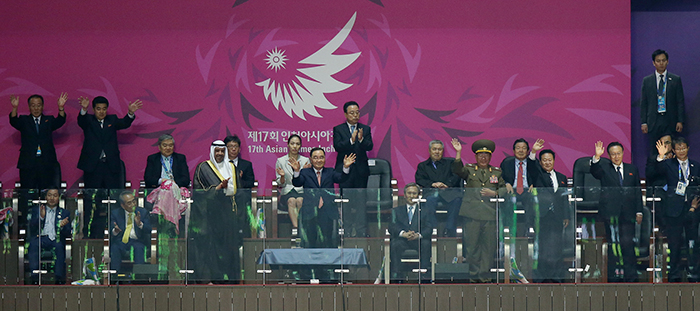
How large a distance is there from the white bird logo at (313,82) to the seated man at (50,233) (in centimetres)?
351

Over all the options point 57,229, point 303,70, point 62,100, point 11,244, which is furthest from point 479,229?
point 62,100

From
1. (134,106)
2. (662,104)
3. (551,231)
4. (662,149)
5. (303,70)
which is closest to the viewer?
(551,231)

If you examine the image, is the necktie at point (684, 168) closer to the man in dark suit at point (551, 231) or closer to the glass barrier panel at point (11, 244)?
the man in dark suit at point (551, 231)

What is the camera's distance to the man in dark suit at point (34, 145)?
10.1 m

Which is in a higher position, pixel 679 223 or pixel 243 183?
pixel 243 183

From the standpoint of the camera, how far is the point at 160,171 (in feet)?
31.1

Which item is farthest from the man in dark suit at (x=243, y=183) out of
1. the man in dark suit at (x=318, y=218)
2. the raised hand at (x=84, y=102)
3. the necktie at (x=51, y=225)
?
the raised hand at (x=84, y=102)

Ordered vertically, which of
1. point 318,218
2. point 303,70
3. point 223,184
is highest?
point 303,70

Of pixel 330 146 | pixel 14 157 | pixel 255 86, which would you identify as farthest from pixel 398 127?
pixel 14 157

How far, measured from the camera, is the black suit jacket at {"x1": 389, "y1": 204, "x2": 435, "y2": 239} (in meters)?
8.12

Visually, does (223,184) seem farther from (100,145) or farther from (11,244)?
(100,145)

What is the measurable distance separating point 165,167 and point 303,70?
94.0 inches

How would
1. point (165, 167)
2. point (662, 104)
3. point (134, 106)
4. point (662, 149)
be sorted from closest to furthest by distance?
point (662, 149), point (165, 167), point (134, 106), point (662, 104)

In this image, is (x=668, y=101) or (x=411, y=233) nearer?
(x=411, y=233)
